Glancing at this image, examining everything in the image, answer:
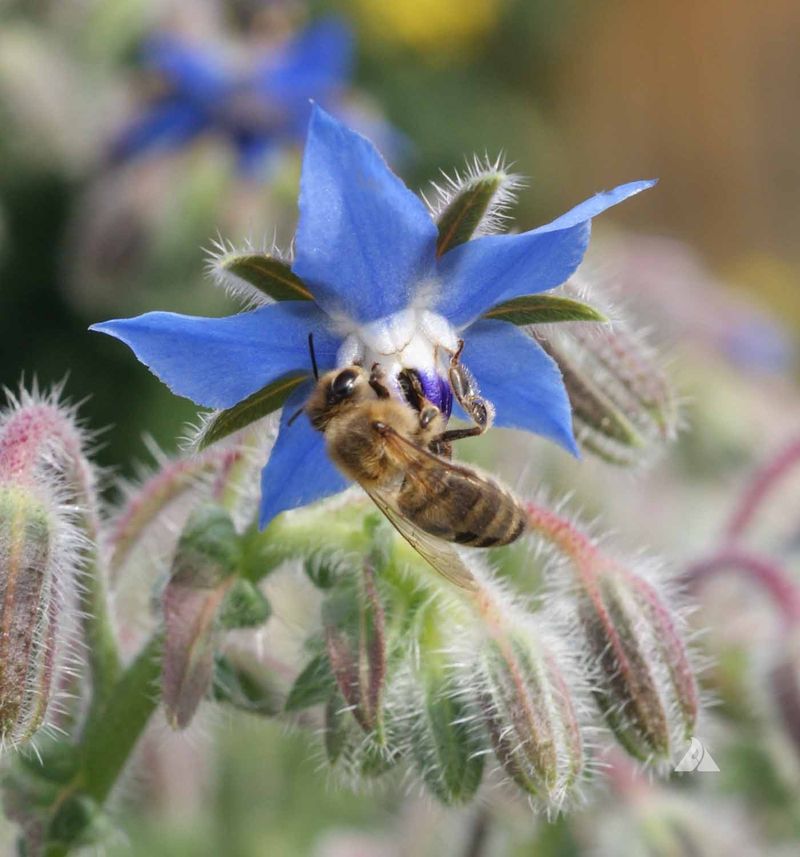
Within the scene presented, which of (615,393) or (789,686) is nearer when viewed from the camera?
(615,393)

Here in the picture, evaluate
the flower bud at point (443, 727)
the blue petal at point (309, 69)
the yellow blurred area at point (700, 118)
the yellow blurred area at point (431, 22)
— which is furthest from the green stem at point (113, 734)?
the yellow blurred area at point (700, 118)

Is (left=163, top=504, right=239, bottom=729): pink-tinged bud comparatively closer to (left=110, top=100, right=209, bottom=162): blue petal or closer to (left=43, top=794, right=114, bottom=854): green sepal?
(left=43, top=794, right=114, bottom=854): green sepal

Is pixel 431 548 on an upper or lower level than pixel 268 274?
lower

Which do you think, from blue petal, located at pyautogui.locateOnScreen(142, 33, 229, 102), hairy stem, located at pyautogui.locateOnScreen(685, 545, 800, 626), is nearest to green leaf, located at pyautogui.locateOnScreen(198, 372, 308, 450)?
hairy stem, located at pyautogui.locateOnScreen(685, 545, 800, 626)

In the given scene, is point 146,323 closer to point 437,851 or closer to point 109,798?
point 109,798

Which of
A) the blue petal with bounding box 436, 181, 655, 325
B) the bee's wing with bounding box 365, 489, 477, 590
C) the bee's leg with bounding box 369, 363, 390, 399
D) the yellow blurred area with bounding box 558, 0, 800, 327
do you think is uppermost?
the yellow blurred area with bounding box 558, 0, 800, 327

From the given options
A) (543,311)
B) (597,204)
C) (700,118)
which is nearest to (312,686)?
(543,311)

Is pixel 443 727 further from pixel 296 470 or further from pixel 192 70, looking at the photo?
pixel 192 70
